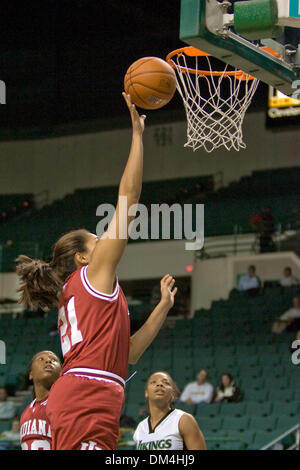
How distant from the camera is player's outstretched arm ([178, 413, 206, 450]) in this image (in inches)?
169

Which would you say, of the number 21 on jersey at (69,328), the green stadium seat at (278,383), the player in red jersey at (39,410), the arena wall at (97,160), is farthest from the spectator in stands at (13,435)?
the arena wall at (97,160)

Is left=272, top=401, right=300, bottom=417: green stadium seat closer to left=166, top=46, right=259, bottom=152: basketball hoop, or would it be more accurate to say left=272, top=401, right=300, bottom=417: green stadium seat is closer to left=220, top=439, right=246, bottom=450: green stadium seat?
left=220, top=439, right=246, bottom=450: green stadium seat

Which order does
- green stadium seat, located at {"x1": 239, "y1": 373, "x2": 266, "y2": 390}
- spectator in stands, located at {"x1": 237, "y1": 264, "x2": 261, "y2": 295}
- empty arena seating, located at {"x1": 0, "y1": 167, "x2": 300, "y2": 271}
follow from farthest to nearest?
empty arena seating, located at {"x1": 0, "y1": 167, "x2": 300, "y2": 271} < spectator in stands, located at {"x1": 237, "y1": 264, "x2": 261, "y2": 295} < green stadium seat, located at {"x1": 239, "y1": 373, "x2": 266, "y2": 390}

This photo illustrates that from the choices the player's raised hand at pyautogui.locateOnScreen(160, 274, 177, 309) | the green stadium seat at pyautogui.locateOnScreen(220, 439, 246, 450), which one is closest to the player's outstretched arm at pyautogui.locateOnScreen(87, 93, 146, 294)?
the player's raised hand at pyautogui.locateOnScreen(160, 274, 177, 309)

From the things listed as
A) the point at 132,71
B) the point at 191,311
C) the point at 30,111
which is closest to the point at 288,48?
the point at 132,71

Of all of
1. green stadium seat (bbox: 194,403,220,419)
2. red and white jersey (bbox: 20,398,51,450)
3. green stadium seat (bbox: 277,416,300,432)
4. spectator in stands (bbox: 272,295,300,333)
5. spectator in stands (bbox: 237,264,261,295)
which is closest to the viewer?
red and white jersey (bbox: 20,398,51,450)

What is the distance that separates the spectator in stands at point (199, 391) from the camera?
33.2 feet

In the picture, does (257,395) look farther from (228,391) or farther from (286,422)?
(286,422)

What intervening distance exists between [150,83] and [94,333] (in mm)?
1288

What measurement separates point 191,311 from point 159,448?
35.9ft

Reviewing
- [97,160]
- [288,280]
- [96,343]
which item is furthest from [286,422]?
[97,160]

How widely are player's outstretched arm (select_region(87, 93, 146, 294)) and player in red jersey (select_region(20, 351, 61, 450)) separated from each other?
5.07 feet

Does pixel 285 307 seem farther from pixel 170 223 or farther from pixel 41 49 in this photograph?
pixel 41 49

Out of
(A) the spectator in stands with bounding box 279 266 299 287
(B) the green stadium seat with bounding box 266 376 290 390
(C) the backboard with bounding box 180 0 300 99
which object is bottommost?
(B) the green stadium seat with bounding box 266 376 290 390
